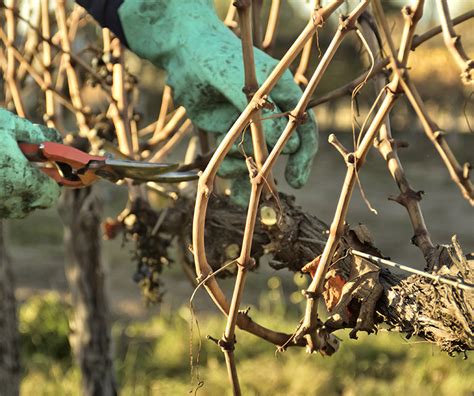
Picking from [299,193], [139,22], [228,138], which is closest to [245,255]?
[228,138]

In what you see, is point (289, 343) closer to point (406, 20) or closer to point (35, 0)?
point (406, 20)

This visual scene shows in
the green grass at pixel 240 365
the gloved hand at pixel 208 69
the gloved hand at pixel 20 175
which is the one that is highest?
the gloved hand at pixel 208 69

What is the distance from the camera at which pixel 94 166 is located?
1.54m

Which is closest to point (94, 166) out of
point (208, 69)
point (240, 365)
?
point (208, 69)

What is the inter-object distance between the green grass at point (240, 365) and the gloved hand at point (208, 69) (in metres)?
2.08

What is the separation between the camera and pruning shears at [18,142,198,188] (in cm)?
150

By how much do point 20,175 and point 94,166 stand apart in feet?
0.43

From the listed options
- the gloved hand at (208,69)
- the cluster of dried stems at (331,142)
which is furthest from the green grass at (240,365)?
the cluster of dried stems at (331,142)

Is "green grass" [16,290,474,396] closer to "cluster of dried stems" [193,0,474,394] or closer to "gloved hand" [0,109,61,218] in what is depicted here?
"gloved hand" [0,109,61,218]

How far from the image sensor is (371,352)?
4434mm

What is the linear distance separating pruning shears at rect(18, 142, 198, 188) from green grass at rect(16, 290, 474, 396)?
2168 mm

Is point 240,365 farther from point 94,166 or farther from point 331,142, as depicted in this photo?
point 331,142

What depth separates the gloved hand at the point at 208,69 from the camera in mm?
1521

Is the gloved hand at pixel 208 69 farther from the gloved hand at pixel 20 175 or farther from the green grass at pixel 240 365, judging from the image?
the green grass at pixel 240 365
